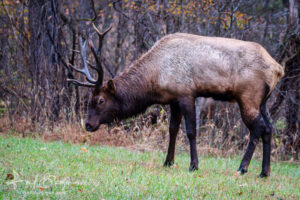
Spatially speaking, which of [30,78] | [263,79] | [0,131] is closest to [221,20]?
[263,79]

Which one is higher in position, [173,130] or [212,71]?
[212,71]

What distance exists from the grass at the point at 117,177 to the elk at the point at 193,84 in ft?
1.96

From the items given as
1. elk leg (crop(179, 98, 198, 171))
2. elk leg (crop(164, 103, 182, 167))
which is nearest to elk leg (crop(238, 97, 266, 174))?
elk leg (crop(179, 98, 198, 171))

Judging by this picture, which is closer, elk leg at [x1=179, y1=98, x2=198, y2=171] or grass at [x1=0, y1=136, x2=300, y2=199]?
grass at [x1=0, y1=136, x2=300, y2=199]

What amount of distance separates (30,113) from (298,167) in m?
6.73

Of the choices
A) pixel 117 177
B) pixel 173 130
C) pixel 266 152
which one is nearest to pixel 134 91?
pixel 173 130

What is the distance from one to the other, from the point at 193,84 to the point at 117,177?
2188mm

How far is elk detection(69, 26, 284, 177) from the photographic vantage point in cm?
659

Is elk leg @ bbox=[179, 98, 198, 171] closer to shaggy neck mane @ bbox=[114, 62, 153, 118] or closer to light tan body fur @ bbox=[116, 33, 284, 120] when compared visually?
light tan body fur @ bbox=[116, 33, 284, 120]

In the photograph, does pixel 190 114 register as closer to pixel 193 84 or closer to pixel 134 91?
pixel 193 84

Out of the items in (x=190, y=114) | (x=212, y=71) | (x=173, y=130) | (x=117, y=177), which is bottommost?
(x=117, y=177)

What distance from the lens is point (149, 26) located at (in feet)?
35.9

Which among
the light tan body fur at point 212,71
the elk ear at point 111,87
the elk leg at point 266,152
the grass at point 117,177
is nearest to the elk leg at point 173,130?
the grass at point 117,177

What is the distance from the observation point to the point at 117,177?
17.6 feet
